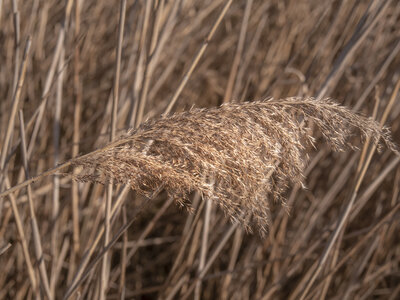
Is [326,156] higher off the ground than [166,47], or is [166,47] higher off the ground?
[166,47]

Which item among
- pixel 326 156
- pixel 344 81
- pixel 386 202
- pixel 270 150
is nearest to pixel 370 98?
pixel 344 81

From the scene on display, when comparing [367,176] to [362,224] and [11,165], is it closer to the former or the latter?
[362,224]

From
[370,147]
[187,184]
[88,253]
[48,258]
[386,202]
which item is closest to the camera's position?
[187,184]

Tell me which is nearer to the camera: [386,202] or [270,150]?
[270,150]

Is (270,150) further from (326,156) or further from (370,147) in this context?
(326,156)

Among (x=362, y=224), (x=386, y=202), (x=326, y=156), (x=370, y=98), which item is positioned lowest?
(x=362, y=224)

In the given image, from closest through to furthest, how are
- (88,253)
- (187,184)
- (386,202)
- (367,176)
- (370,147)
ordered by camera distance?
1. (187,184)
2. (88,253)
3. (370,147)
4. (367,176)
5. (386,202)
